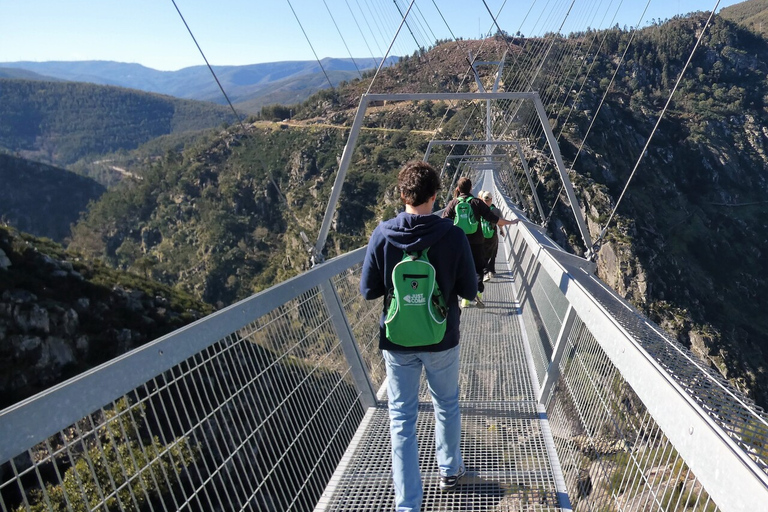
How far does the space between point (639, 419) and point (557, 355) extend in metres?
1.47

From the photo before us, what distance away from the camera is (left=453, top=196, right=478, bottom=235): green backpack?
4927mm

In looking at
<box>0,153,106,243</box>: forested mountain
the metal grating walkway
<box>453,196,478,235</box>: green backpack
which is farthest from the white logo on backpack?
<box>0,153,106,243</box>: forested mountain

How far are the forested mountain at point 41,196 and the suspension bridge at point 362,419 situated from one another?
4319 inches

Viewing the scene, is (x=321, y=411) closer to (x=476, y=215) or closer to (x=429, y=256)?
(x=429, y=256)

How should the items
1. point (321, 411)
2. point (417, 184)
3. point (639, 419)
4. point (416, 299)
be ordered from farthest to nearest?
point (321, 411) < point (417, 184) < point (416, 299) < point (639, 419)

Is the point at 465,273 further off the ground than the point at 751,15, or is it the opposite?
the point at 751,15

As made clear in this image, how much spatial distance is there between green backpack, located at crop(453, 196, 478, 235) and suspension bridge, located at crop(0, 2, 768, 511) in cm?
72

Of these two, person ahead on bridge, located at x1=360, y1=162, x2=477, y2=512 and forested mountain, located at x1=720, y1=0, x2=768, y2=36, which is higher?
forested mountain, located at x1=720, y1=0, x2=768, y2=36

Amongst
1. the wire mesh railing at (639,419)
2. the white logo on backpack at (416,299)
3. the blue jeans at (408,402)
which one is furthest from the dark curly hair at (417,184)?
the wire mesh railing at (639,419)

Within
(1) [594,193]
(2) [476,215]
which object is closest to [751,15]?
(1) [594,193]

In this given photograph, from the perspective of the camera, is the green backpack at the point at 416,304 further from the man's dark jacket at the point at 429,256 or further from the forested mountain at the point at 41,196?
the forested mountain at the point at 41,196

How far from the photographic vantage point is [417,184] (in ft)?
8.12

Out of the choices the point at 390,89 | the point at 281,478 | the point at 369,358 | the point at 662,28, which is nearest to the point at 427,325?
the point at 281,478

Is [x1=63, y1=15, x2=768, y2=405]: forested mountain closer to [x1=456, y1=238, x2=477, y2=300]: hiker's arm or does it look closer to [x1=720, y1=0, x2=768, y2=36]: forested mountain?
[x1=720, y1=0, x2=768, y2=36]: forested mountain
